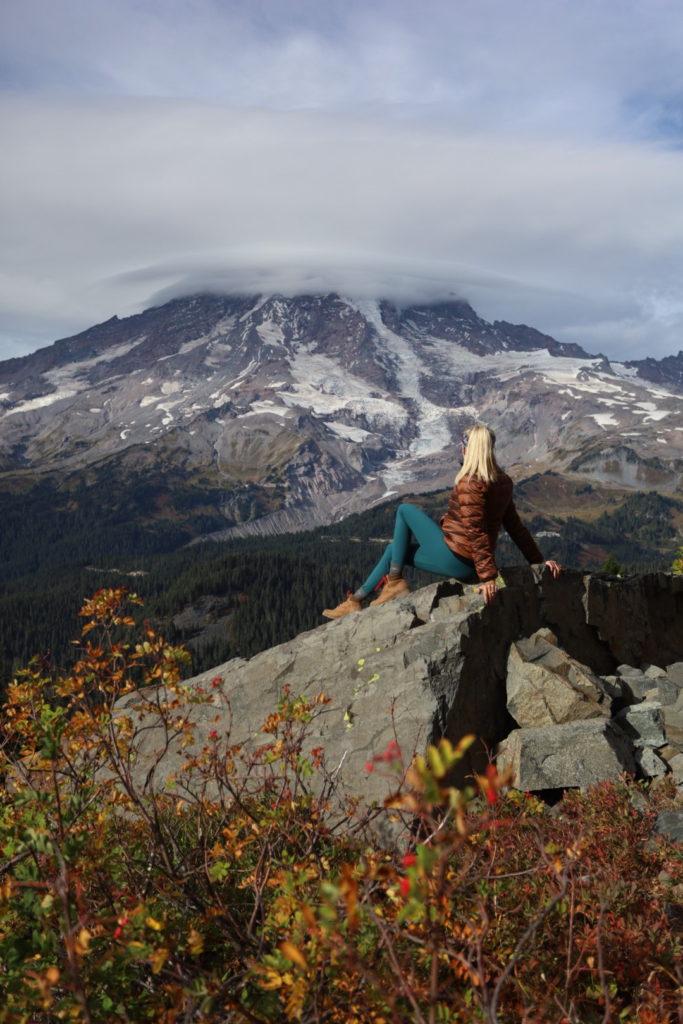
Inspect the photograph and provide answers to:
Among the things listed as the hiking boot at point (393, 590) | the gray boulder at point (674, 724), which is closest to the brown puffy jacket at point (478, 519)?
the hiking boot at point (393, 590)

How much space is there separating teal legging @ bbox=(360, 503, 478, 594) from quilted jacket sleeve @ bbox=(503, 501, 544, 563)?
1.07 metres

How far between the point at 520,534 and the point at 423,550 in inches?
79.6

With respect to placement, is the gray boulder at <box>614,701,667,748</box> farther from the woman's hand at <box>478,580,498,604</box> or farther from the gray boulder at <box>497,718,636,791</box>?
the woman's hand at <box>478,580,498,604</box>

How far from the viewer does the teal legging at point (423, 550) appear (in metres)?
12.2

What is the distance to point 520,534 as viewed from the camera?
1291 centimetres

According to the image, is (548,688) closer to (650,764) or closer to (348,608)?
(650,764)

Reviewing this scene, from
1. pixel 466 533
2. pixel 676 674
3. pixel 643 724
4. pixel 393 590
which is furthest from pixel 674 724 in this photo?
pixel 393 590

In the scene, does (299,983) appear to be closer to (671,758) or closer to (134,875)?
(134,875)

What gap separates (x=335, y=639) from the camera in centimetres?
1244

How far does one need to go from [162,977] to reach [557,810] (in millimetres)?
6437

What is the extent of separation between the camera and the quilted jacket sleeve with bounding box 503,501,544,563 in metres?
12.3

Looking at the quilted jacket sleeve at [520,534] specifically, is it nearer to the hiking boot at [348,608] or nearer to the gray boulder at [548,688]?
the gray boulder at [548,688]

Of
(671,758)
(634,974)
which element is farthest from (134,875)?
(671,758)

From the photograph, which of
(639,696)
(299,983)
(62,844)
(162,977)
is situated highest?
(62,844)
